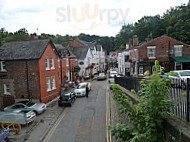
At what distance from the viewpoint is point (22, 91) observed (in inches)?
764

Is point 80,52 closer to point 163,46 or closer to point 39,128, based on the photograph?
point 163,46

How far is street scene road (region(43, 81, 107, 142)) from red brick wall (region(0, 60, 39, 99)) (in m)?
5.70

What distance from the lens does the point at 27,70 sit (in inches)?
746

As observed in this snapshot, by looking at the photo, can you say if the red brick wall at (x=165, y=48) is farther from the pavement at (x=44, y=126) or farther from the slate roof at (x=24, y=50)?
the slate roof at (x=24, y=50)

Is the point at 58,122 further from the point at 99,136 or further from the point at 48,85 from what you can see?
the point at 48,85

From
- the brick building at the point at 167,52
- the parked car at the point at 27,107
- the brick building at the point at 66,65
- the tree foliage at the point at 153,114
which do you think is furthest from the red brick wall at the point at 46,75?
the tree foliage at the point at 153,114

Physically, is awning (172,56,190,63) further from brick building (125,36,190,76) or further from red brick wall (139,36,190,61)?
red brick wall (139,36,190,61)

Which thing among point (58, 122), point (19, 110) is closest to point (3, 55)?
point (19, 110)

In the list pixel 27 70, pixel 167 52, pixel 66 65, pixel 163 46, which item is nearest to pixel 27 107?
pixel 27 70

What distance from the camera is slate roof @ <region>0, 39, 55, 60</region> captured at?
751 inches

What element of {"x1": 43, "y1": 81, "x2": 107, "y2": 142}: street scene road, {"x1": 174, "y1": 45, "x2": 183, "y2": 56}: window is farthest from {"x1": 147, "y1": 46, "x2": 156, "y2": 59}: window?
{"x1": 43, "y1": 81, "x2": 107, "y2": 142}: street scene road

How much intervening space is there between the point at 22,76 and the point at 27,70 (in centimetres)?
117

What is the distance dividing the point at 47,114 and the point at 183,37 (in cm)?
3656

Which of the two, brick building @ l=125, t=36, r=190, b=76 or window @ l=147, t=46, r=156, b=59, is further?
window @ l=147, t=46, r=156, b=59
